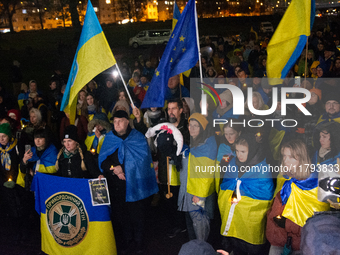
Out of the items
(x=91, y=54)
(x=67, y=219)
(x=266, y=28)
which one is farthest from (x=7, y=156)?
(x=266, y=28)

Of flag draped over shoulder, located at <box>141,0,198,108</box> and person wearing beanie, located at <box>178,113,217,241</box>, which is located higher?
flag draped over shoulder, located at <box>141,0,198,108</box>

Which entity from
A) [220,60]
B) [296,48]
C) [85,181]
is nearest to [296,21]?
[296,48]

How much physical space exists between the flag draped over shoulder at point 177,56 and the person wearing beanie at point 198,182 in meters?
0.64

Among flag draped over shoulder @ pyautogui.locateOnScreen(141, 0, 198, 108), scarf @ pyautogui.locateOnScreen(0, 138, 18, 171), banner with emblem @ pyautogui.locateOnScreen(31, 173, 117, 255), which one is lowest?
banner with emblem @ pyautogui.locateOnScreen(31, 173, 117, 255)

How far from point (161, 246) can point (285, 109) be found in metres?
2.76

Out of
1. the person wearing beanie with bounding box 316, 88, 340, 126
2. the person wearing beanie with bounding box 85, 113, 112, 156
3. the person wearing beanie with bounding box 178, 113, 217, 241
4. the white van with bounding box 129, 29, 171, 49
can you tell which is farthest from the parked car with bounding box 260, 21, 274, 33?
the person wearing beanie with bounding box 178, 113, 217, 241

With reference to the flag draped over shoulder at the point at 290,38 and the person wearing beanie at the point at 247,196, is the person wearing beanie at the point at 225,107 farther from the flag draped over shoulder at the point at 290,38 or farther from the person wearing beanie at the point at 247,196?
the person wearing beanie at the point at 247,196

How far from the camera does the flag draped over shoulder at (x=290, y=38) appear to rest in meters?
4.36

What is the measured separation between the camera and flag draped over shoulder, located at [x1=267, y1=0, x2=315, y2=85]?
4.36 metres

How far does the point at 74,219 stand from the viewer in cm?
405

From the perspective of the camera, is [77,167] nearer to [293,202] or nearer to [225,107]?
[225,107]

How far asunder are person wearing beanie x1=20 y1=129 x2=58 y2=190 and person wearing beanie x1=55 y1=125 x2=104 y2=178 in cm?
25

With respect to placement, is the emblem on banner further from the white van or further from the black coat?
the white van

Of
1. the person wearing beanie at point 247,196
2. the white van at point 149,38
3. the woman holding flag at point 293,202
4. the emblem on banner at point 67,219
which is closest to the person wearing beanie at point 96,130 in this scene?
the emblem on banner at point 67,219
